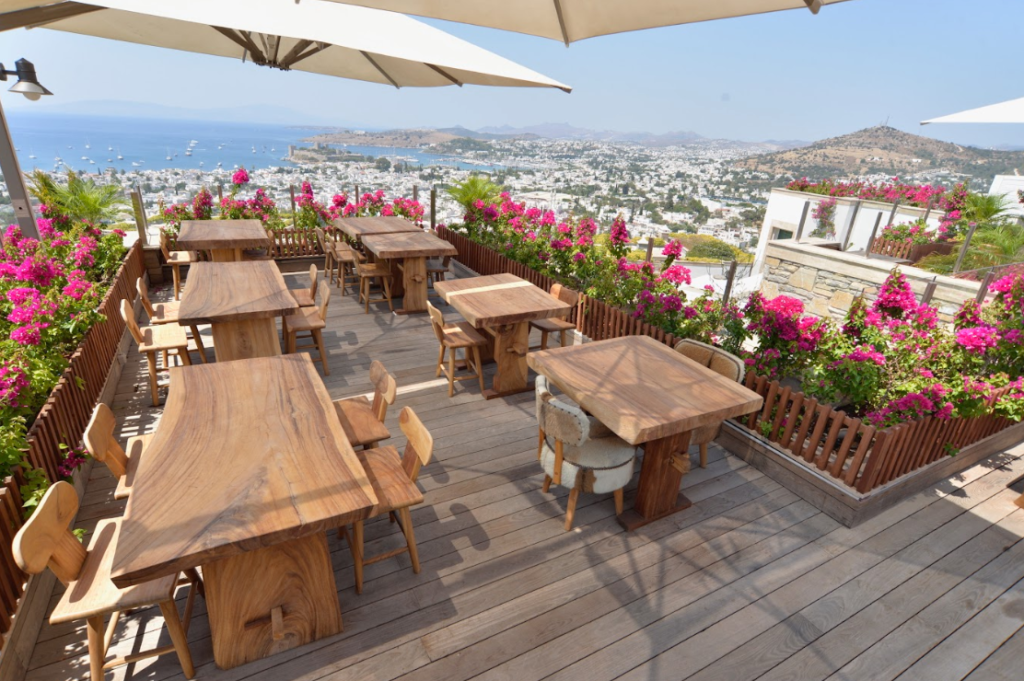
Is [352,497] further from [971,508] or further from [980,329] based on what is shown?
[980,329]

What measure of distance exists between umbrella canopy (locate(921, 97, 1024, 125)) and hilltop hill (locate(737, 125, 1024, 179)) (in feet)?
74.3

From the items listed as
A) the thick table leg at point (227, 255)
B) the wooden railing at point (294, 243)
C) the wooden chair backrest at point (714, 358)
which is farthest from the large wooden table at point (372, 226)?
the wooden chair backrest at point (714, 358)

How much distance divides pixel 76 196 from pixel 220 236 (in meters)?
2.99

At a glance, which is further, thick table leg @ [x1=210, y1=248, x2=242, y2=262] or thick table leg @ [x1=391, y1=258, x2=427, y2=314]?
thick table leg @ [x1=210, y1=248, x2=242, y2=262]

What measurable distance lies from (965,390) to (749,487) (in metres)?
1.72

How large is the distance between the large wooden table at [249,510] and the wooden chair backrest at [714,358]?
2833 millimetres

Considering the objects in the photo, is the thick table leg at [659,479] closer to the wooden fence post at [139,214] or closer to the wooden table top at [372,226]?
the wooden table top at [372,226]

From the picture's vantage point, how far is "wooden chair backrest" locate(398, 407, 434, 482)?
8.14 feet

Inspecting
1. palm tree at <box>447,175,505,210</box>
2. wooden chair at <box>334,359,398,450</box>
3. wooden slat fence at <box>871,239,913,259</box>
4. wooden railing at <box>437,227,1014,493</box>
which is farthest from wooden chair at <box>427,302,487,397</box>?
wooden slat fence at <box>871,239,913,259</box>

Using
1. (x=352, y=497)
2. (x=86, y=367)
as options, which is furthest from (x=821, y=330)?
(x=86, y=367)

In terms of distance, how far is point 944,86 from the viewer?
151m

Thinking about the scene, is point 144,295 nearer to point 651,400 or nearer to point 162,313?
point 162,313

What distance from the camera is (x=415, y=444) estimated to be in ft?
8.55

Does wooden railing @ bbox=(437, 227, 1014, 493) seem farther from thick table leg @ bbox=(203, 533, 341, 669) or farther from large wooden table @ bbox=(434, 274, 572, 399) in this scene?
thick table leg @ bbox=(203, 533, 341, 669)
